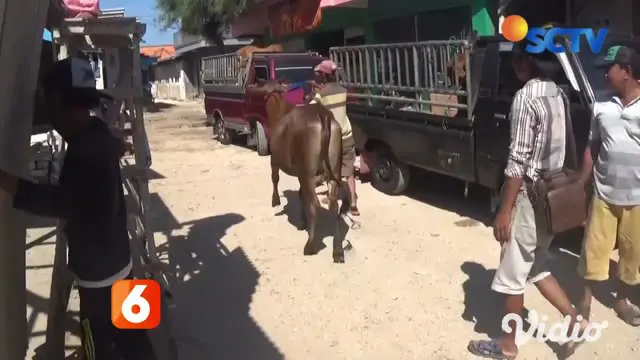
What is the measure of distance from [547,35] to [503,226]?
1.93m

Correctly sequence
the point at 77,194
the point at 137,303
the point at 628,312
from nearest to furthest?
the point at 137,303, the point at 77,194, the point at 628,312

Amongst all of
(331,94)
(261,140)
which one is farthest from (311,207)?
(261,140)

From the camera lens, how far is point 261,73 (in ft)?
39.8

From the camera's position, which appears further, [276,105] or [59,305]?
[276,105]

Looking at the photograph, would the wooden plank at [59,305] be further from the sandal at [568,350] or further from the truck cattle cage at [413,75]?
the truck cattle cage at [413,75]

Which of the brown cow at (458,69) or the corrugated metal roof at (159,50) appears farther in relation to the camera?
the corrugated metal roof at (159,50)

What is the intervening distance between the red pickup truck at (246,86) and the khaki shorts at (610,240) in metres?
5.24

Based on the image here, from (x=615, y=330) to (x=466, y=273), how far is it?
144 cm

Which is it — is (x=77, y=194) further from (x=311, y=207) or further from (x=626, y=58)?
(x=311, y=207)

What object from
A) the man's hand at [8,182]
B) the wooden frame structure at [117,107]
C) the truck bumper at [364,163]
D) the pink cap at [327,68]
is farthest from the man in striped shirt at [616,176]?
the truck bumper at [364,163]

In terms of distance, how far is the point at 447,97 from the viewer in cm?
715

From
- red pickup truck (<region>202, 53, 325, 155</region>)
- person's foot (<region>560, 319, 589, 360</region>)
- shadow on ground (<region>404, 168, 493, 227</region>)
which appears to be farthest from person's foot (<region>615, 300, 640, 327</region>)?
red pickup truck (<region>202, 53, 325, 155</region>)

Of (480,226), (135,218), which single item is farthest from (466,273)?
(135,218)

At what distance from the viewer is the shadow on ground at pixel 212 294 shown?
14.3ft
